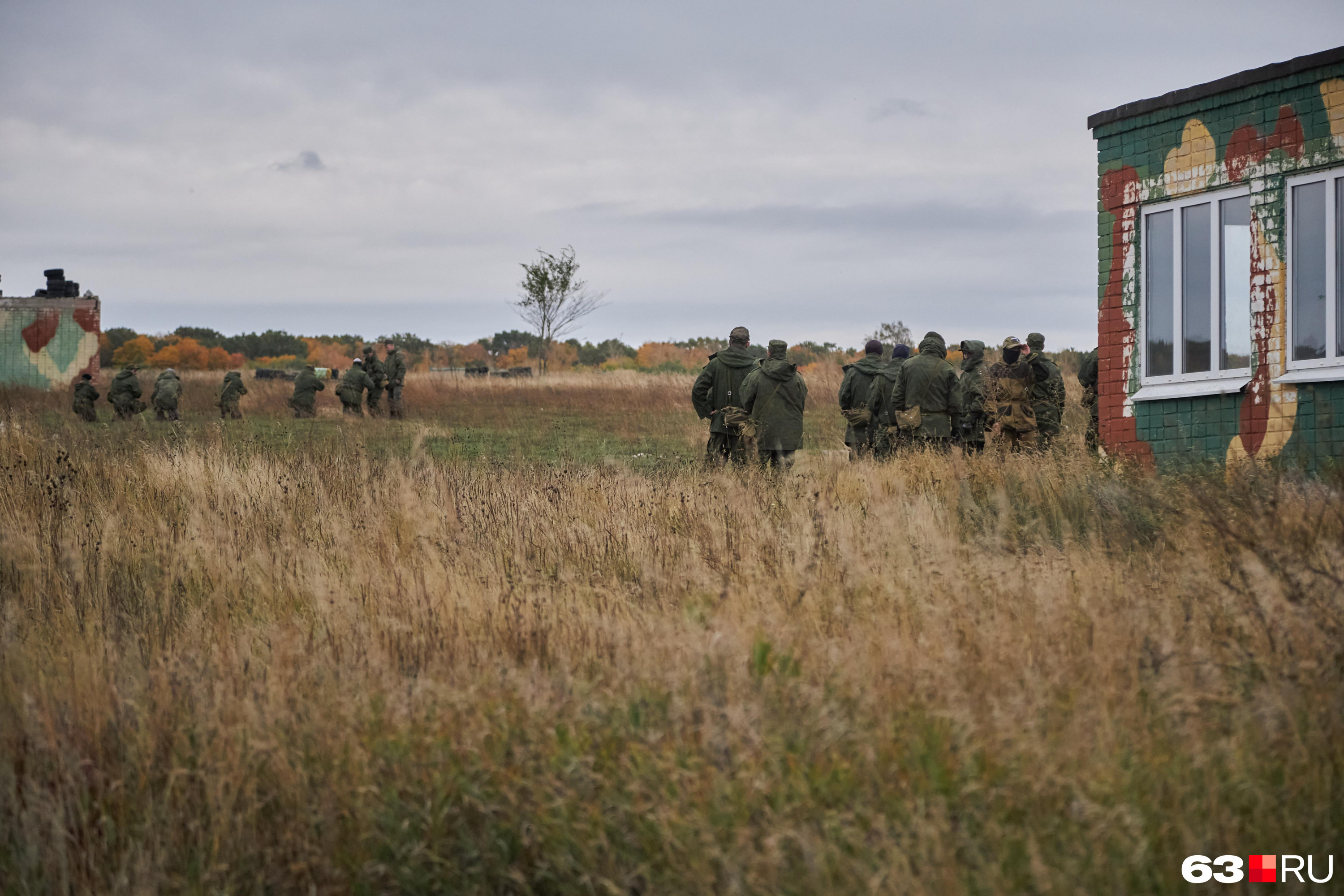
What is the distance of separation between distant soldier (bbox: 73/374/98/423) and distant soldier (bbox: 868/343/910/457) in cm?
1668

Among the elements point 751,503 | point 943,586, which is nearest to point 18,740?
point 943,586

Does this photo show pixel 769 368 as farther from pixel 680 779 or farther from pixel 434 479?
pixel 680 779

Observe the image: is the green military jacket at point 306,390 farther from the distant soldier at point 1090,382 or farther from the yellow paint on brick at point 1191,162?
the yellow paint on brick at point 1191,162

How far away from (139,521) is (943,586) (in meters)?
5.77

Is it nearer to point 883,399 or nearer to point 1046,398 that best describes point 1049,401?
point 1046,398

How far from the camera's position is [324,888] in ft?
11.4

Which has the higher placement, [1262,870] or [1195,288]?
[1195,288]

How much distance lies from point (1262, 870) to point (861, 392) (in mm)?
10528

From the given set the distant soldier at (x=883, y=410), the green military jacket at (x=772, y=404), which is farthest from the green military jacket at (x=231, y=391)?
the green military jacket at (x=772, y=404)

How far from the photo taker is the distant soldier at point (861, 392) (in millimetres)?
13258

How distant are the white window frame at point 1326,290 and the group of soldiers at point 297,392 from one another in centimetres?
1747

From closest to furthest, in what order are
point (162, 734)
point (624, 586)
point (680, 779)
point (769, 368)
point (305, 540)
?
point (680, 779), point (162, 734), point (624, 586), point (305, 540), point (769, 368)

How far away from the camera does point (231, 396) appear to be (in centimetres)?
2373

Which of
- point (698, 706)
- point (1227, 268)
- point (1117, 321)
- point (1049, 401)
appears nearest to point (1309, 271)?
point (1227, 268)
